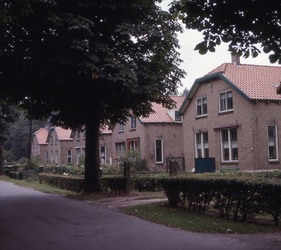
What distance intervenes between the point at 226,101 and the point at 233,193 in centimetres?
1781

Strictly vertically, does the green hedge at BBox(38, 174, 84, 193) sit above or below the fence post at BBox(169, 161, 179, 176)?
below

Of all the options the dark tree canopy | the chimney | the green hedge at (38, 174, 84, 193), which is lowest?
the green hedge at (38, 174, 84, 193)

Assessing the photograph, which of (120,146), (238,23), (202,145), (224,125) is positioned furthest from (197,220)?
(120,146)

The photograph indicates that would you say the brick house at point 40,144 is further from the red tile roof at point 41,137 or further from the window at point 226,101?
the window at point 226,101

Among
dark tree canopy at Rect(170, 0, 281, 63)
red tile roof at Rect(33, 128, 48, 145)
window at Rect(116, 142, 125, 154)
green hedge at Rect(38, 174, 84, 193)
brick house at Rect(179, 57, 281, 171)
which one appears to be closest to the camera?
dark tree canopy at Rect(170, 0, 281, 63)

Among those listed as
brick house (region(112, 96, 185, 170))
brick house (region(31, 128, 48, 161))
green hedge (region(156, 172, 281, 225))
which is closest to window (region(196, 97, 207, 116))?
brick house (region(112, 96, 185, 170))

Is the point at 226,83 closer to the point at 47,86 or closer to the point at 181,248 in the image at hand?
the point at 47,86

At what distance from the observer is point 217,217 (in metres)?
9.21

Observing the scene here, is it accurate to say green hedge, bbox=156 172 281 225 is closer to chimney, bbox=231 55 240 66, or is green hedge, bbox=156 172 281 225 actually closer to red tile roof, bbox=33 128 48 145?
chimney, bbox=231 55 240 66

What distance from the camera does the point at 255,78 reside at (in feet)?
84.3

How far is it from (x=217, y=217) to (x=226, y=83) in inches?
700

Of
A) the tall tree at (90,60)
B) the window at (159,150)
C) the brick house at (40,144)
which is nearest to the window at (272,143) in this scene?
the tall tree at (90,60)

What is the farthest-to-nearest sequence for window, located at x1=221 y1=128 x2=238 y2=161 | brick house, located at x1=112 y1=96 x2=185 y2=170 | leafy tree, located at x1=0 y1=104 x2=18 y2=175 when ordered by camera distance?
leafy tree, located at x1=0 y1=104 x2=18 y2=175 → brick house, located at x1=112 y1=96 x2=185 y2=170 → window, located at x1=221 y1=128 x2=238 y2=161

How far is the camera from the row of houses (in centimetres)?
2331
